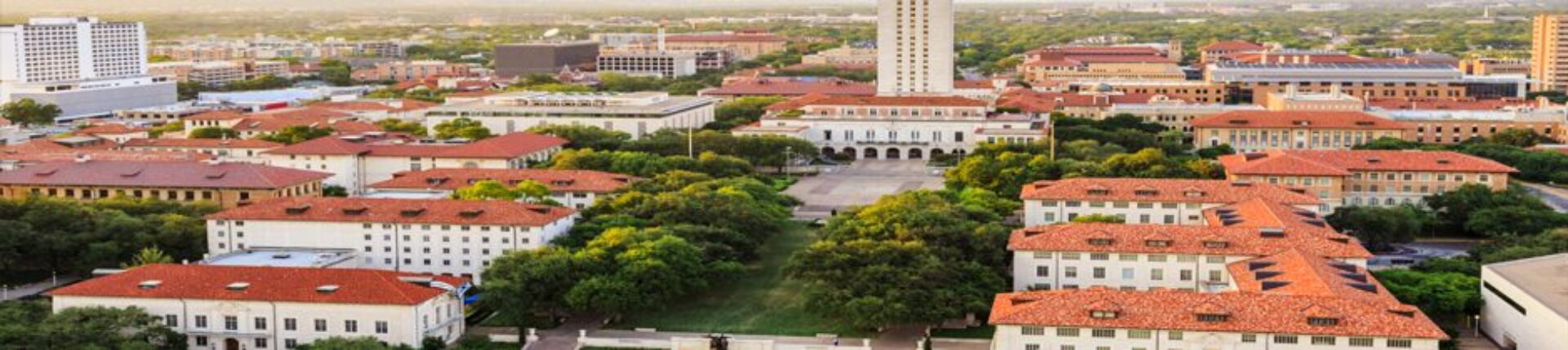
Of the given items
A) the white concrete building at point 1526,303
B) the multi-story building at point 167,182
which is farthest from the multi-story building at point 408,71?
the white concrete building at point 1526,303

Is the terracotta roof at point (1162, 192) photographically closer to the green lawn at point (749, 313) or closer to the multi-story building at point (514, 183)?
the green lawn at point (749, 313)

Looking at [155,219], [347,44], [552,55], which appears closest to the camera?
[155,219]

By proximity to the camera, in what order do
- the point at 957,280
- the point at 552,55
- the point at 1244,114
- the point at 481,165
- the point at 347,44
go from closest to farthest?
1. the point at 957,280
2. the point at 481,165
3. the point at 1244,114
4. the point at 552,55
5. the point at 347,44

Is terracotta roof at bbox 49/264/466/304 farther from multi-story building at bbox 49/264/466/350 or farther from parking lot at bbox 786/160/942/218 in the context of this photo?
parking lot at bbox 786/160/942/218

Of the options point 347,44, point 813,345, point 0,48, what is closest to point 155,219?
point 813,345

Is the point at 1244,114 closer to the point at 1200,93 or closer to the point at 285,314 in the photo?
the point at 1200,93

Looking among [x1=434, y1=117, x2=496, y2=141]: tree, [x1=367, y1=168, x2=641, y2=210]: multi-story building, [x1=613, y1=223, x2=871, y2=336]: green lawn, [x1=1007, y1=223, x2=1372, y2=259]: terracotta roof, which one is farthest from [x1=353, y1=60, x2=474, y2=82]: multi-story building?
[x1=1007, y1=223, x2=1372, y2=259]: terracotta roof

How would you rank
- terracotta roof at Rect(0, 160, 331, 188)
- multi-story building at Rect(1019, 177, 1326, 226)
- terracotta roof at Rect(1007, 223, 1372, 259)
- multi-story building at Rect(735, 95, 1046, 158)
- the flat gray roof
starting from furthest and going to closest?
multi-story building at Rect(735, 95, 1046, 158), terracotta roof at Rect(0, 160, 331, 188), multi-story building at Rect(1019, 177, 1326, 226), terracotta roof at Rect(1007, 223, 1372, 259), the flat gray roof
